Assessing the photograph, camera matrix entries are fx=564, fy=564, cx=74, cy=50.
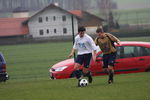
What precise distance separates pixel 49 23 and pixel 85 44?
173 ft

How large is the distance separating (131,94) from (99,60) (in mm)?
6985

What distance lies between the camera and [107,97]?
1218 cm

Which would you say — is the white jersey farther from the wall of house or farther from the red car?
the wall of house

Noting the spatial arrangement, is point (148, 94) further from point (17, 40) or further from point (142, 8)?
point (142, 8)

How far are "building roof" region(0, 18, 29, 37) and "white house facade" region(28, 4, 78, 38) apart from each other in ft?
3.27

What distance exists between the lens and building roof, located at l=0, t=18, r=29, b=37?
67562 millimetres

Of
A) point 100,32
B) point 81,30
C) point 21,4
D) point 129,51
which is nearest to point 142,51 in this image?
point 129,51

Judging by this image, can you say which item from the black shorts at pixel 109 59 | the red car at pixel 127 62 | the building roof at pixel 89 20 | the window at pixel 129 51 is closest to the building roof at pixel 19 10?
the building roof at pixel 89 20

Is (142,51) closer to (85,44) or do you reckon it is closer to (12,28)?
(85,44)

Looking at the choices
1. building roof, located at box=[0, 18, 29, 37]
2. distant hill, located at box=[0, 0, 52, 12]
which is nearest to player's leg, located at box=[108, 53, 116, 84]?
building roof, located at box=[0, 18, 29, 37]

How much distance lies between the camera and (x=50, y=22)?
225 feet

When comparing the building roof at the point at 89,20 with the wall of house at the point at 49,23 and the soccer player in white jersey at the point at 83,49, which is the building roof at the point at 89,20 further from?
the soccer player in white jersey at the point at 83,49

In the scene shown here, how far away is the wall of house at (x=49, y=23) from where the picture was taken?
63500 millimetres

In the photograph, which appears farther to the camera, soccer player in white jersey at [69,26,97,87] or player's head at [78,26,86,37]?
soccer player in white jersey at [69,26,97,87]
